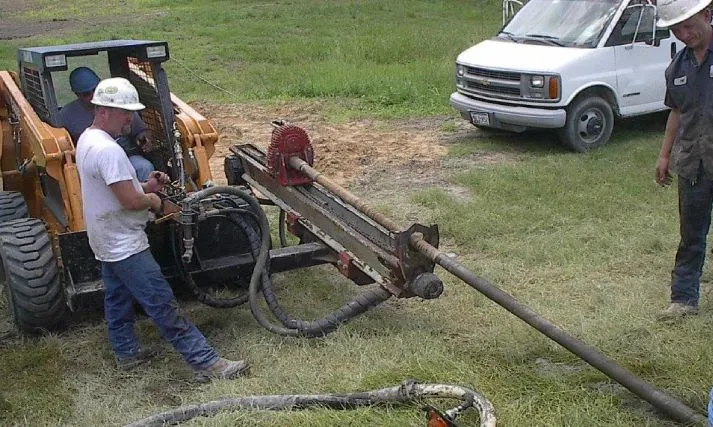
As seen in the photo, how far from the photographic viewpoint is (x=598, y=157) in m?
9.12

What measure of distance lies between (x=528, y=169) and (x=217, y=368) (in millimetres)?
4978

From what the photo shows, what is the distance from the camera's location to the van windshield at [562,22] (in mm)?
9641

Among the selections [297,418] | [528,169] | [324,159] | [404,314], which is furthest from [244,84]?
[297,418]

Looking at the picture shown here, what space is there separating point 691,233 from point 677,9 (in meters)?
1.38

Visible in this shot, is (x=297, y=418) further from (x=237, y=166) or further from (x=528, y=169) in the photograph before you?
(x=528, y=169)

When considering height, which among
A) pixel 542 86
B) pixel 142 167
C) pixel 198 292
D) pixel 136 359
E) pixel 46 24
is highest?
pixel 142 167

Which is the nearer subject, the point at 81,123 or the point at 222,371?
the point at 222,371

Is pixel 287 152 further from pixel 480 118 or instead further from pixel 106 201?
pixel 480 118

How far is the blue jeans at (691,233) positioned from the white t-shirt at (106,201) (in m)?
3.17

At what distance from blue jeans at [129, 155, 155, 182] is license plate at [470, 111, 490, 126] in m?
5.34

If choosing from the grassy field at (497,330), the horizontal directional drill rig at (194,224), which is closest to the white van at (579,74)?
the grassy field at (497,330)

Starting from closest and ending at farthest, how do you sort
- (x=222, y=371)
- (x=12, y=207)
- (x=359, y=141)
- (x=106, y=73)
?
(x=222, y=371)
(x=12, y=207)
(x=106, y=73)
(x=359, y=141)

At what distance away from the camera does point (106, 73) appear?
6164mm

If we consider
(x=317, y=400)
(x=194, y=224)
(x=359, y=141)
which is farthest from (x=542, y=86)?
(x=317, y=400)
